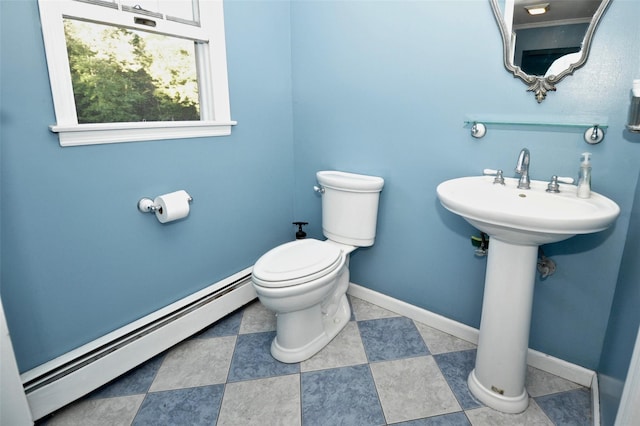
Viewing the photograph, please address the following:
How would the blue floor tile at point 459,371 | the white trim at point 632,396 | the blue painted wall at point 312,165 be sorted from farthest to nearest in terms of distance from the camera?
the blue floor tile at point 459,371, the blue painted wall at point 312,165, the white trim at point 632,396

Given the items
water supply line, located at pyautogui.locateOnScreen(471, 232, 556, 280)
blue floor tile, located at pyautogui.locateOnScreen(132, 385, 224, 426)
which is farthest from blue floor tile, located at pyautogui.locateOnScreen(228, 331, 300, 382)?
water supply line, located at pyautogui.locateOnScreen(471, 232, 556, 280)

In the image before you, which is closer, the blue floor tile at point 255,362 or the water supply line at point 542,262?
the water supply line at point 542,262

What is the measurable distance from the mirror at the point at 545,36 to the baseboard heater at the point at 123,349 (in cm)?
171

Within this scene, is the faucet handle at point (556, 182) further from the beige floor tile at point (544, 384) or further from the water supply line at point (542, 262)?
the beige floor tile at point (544, 384)

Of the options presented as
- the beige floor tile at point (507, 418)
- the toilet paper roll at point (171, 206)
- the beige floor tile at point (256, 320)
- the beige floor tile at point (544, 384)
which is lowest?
the beige floor tile at point (507, 418)

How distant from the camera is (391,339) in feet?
6.05

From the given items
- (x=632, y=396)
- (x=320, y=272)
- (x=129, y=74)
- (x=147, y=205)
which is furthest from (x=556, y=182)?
(x=129, y=74)

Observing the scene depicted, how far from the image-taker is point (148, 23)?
4.87 feet

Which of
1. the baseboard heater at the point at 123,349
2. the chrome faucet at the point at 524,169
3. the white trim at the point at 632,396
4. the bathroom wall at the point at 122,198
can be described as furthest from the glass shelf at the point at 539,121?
the baseboard heater at the point at 123,349

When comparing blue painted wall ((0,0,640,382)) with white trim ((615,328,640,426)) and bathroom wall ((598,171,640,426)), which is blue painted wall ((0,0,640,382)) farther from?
white trim ((615,328,640,426))

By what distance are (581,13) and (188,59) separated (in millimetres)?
1637

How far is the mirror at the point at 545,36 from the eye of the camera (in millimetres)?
1278

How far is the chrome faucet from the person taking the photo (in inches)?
54.7

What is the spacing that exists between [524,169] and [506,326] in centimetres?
61
